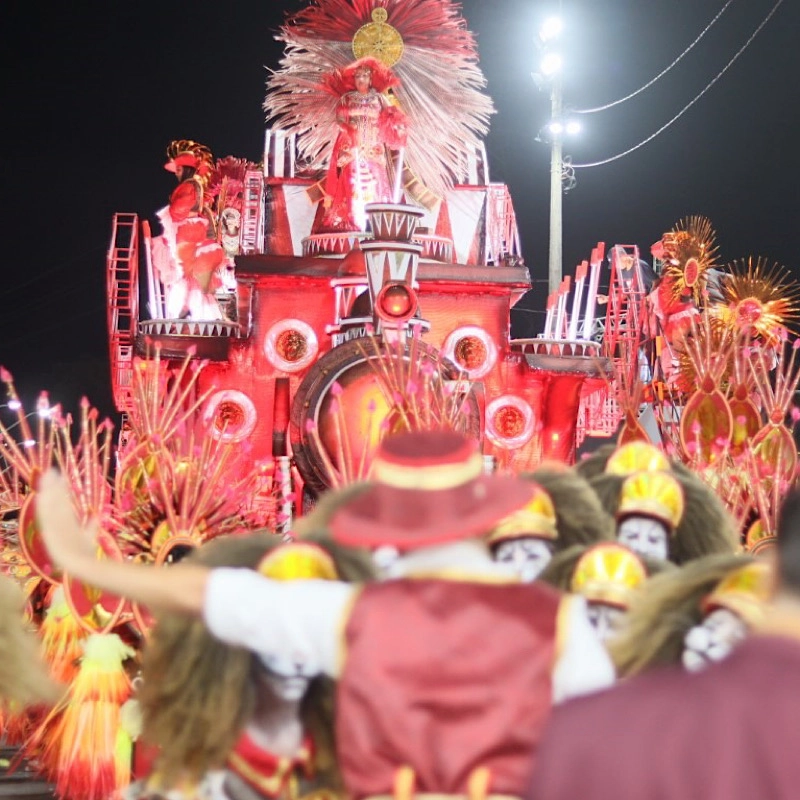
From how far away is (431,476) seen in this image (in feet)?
10.7

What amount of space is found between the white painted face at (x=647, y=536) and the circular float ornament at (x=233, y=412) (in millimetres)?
11801

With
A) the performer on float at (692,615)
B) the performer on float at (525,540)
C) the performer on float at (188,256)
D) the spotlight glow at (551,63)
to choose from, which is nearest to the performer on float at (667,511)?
the performer on float at (525,540)

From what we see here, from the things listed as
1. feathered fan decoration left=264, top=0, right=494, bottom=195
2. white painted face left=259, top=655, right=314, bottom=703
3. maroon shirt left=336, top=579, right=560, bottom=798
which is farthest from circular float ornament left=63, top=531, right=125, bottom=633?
feathered fan decoration left=264, top=0, right=494, bottom=195

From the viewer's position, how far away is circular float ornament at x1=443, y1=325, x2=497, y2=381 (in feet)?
59.3

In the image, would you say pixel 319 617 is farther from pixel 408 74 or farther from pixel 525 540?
pixel 408 74

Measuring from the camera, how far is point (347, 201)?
60.2 feet

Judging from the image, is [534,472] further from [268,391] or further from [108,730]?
[268,391]

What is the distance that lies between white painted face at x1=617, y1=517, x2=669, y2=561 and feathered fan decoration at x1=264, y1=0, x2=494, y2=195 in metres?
13.8

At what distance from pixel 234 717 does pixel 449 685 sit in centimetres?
149

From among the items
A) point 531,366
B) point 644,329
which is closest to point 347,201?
point 531,366

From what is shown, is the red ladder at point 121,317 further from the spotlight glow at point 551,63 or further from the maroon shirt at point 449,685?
the maroon shirt at point 449,685

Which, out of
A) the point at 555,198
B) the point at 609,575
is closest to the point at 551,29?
the point at 555,198

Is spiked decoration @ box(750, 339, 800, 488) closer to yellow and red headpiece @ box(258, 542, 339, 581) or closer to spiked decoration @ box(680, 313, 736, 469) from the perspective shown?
spiked decoration @ box(680, 313, 736, 469)

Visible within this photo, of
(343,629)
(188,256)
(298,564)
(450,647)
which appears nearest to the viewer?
(450,647)
